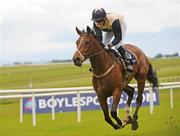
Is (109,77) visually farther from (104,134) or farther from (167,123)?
(167,123)

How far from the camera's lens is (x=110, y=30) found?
28.8 ft

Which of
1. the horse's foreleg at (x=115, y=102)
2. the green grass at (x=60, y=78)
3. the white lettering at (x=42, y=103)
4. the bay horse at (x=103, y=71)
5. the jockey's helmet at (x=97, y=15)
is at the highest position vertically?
the jockey's helmet at (x=97, y=15)

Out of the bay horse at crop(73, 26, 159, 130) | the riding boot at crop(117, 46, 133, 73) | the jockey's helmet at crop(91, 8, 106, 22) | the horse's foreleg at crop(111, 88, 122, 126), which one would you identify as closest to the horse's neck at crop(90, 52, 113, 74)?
→ the bay horse at crop(73, 26, 159, 130)

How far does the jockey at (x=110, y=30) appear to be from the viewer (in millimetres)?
8336

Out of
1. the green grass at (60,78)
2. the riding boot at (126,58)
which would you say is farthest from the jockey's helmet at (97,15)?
the green grass at (60,78)

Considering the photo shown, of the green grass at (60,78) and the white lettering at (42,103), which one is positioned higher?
the white lettering at (42,103)

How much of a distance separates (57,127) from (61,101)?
2.88 meters

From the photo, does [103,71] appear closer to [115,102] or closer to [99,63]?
[99,63]

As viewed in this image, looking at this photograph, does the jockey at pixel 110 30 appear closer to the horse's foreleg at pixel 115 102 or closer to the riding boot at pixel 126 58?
the riding boot at pixel 126 58

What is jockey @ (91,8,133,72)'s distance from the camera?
834 cm

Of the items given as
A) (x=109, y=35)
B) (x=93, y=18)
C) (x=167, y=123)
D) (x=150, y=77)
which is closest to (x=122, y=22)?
(x=109, y=35)

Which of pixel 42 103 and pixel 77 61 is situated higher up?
pixel 77 61

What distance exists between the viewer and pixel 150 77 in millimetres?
10484

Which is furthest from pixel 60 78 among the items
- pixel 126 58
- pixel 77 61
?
pixel 77 61
